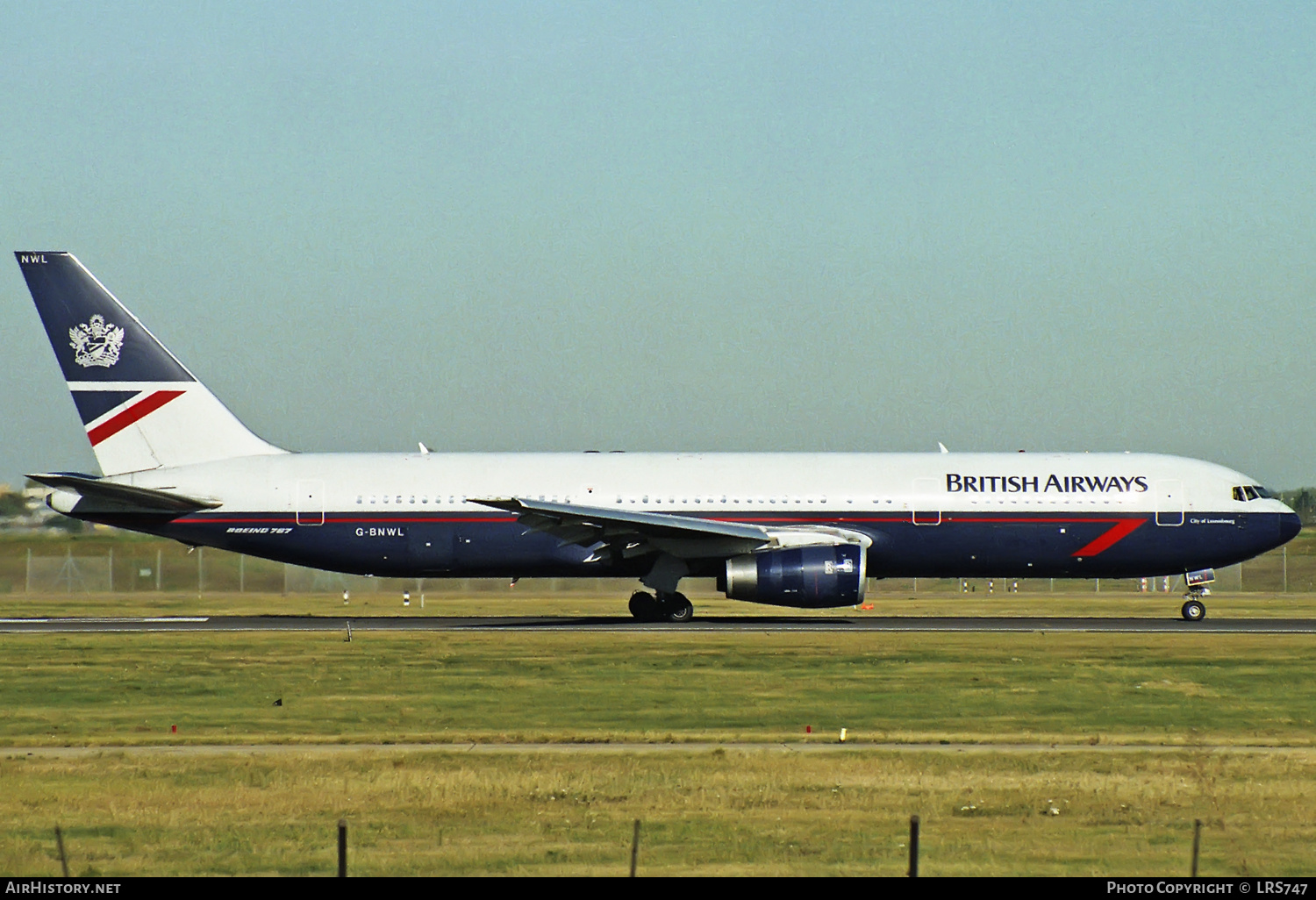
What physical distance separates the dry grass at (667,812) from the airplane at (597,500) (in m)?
21.2

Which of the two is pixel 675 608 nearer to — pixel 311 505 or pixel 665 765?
pixel 311 505

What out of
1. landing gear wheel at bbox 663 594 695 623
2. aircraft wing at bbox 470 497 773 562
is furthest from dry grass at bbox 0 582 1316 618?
aircraft wing at bbox 470 497 773 562

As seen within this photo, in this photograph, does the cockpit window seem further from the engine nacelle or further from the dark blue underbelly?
the engine nacelle

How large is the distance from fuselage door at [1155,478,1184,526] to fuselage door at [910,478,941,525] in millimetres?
5988

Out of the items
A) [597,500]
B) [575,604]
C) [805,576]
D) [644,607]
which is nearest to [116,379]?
[597,500]

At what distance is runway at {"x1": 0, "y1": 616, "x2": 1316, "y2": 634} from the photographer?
3722 centimetres

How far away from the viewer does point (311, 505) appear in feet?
132

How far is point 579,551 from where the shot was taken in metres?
40.2

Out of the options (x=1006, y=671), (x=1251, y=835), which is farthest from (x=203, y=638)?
(x=1251, y=835)

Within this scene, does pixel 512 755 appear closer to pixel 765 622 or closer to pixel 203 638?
pixel 203 638

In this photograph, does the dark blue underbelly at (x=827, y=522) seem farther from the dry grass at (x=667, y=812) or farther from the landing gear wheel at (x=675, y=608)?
the dry grass at (x=667, y=812)

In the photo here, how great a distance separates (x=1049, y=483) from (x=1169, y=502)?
3245 mm

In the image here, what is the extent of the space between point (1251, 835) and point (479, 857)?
703 cm

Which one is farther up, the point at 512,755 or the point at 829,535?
the point at 829,535
